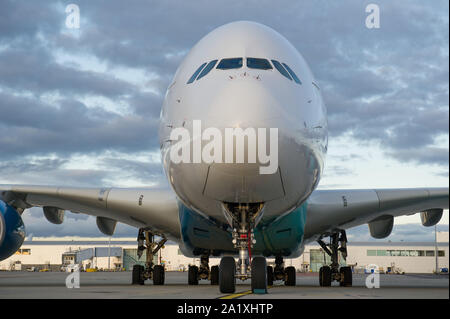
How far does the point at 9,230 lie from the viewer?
13.5 meters

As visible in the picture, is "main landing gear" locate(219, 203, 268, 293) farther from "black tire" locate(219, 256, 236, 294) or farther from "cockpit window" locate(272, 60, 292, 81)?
"cockpit window" locate(272, 60, 292, 81)

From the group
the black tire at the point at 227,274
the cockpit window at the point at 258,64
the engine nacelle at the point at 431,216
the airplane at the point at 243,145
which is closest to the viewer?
the airplane at the point at 243,145

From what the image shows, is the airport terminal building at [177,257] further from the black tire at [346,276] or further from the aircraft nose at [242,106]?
the aircraft nose at [242,106]

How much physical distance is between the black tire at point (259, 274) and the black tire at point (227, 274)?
341mm

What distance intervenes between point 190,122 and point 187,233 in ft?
18.9

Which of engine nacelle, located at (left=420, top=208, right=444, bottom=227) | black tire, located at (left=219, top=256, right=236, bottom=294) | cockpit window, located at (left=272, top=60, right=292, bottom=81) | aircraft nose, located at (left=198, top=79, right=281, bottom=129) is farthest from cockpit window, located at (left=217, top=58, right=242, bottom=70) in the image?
engine nacelle, located at (left=420, top=208, right=444, bottom=227)

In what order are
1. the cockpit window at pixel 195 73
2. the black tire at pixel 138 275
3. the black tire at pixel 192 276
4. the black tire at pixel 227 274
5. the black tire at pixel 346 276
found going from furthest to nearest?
the black tire at pixel 192 276 → the black tire at pixel 138 275 → the black tire at pixel 346 276 → the cockpit window at pixel 195 73 → the black tire at pixel 227 274

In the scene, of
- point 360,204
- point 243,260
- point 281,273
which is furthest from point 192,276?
point 243,260

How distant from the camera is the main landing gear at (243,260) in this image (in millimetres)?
9031

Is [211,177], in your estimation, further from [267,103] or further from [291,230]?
[291,230]

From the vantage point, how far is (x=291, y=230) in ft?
42.4

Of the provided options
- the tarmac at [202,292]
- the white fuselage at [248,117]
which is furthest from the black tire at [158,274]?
the white fuselage at [248,117]

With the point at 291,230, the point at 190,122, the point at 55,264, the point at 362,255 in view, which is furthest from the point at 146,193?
the point at 55,264

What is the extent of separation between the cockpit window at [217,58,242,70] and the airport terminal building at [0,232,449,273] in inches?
2287
